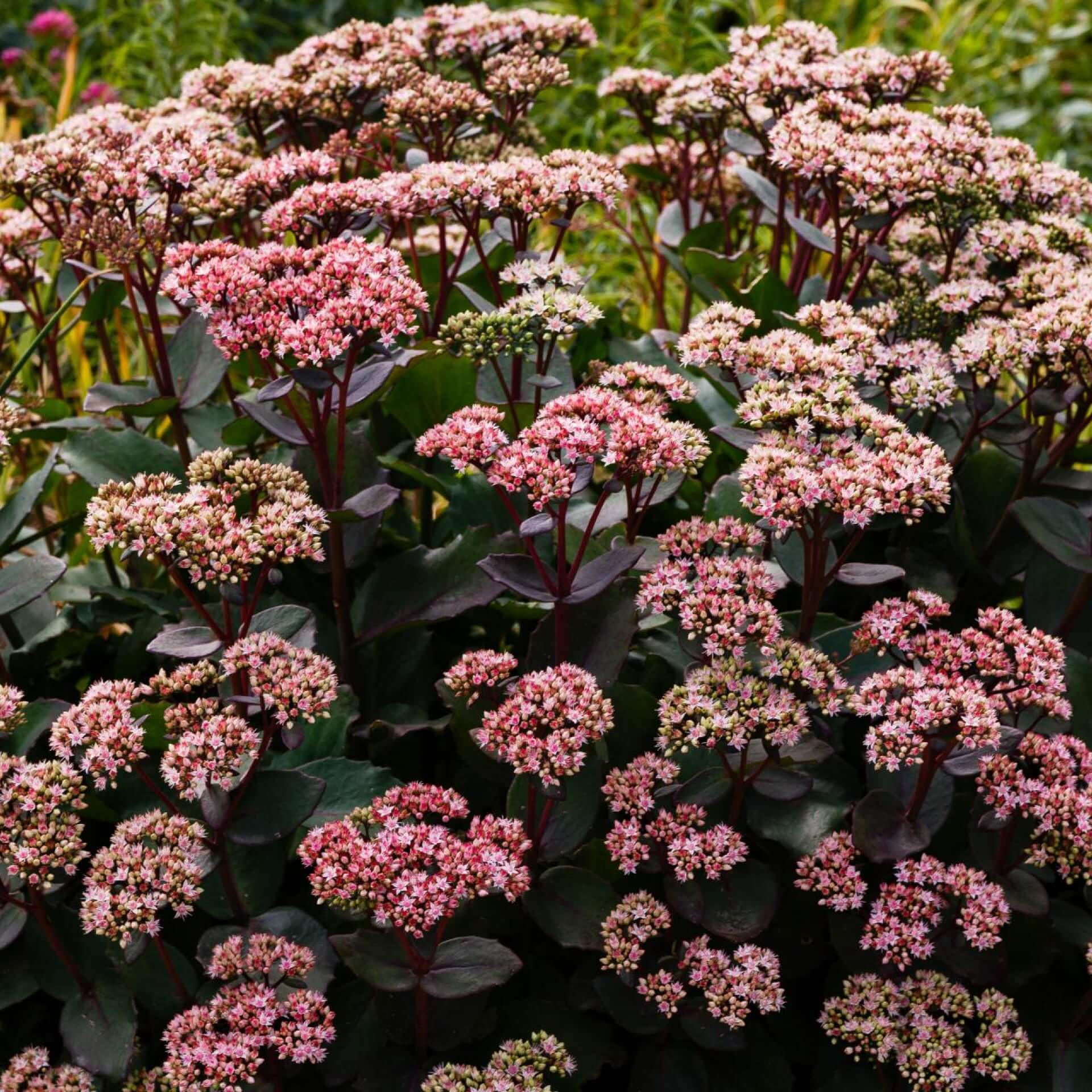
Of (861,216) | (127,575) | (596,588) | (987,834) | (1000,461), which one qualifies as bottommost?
(127,575)

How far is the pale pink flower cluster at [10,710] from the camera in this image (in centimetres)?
193

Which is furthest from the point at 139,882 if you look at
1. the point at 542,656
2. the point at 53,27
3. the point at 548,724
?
the point at 53,27

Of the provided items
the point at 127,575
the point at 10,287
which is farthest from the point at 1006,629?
the point at 10,287

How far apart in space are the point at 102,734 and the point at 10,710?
0.24m

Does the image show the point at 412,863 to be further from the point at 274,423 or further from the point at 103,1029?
the point at 274,423

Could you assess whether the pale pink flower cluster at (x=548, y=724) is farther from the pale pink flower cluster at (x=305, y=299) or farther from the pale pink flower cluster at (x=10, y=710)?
the pale pink flower cluster at (x=10, y=710)

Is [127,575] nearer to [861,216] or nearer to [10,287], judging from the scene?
[10,287]

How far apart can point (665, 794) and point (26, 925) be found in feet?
3.77

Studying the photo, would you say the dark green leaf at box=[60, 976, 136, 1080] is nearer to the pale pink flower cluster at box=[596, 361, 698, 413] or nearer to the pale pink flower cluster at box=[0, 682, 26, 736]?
the pale pink flower cluster at box=[0, 682, 26, 736]

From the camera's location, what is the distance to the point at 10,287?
3.07m

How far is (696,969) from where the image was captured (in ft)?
6.26

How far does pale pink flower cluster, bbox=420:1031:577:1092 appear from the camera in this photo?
1796mm

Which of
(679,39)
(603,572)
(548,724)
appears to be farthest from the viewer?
(679,39)

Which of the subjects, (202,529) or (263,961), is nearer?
(263,961)
